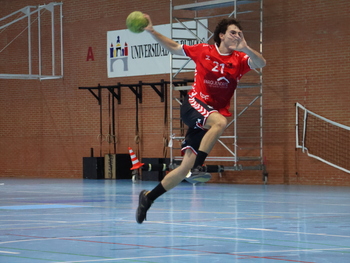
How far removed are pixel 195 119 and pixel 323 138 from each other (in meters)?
10.8

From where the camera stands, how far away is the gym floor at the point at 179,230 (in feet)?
17.9

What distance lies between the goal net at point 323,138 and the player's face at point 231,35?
397 inches

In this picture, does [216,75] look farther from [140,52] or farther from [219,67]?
[140,52]

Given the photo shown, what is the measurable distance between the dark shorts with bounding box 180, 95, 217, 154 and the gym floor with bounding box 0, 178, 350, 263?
0.94 meters

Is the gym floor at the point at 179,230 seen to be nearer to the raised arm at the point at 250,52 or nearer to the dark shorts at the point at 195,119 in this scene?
the dark shorts at the point at 195,119

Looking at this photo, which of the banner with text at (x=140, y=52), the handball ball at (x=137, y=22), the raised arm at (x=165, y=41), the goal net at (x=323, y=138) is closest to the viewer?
the handball ball at (x=137, y=22)

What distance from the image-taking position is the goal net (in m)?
16.6

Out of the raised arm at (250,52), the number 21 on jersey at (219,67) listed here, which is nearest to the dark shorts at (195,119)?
the number 21 on jersey at (219,67)

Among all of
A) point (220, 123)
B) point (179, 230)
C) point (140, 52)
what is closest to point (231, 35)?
point (220, 123)

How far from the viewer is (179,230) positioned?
23.9 ft

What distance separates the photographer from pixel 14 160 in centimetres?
2409

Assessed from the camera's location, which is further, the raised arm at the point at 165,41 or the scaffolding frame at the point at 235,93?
the scaffolding frame at the point at 235,93

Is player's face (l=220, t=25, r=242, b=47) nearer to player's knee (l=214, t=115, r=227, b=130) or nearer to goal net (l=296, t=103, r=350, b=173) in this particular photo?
player's knee (l=214, t=115, r=227, b=130)

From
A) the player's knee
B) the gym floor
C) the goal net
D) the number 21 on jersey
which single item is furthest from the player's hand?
the goal net
